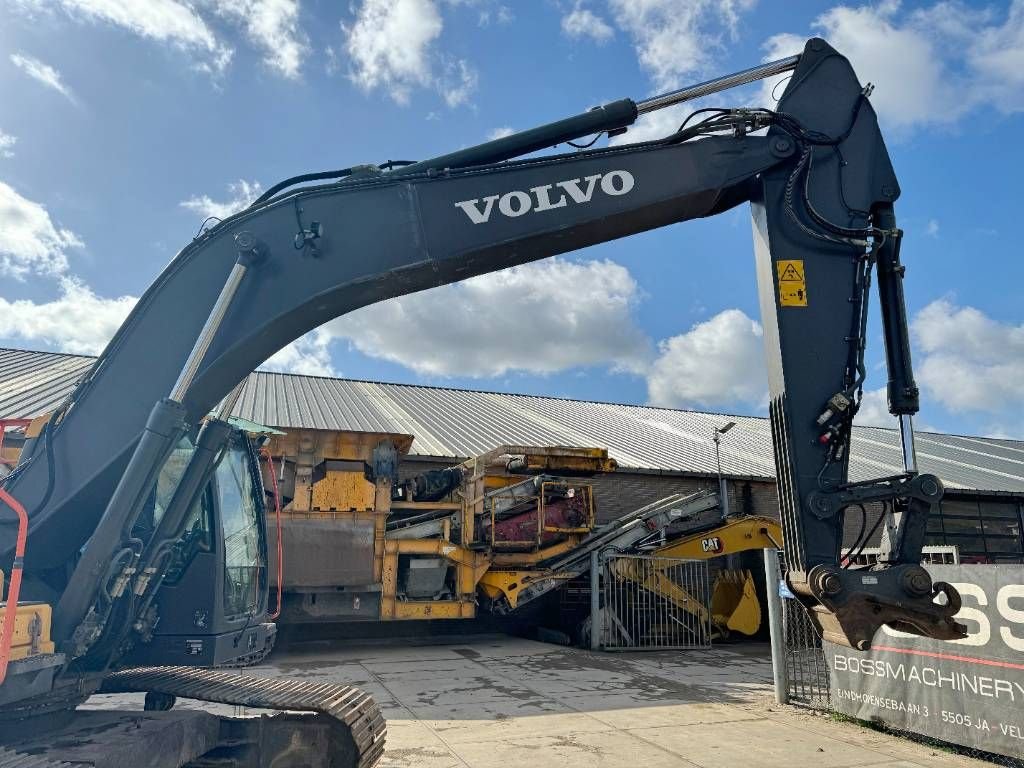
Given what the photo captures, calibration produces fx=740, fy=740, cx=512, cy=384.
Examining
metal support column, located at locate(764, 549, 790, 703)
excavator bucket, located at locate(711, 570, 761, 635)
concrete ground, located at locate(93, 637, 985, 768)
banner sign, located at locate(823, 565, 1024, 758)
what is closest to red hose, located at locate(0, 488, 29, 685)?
concrete ground, located at locate(93, 637, 985, 768)

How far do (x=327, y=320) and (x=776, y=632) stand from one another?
668 centimetres

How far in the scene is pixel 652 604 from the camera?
13852mm

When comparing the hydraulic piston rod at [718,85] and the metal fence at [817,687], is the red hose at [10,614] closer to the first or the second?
the hydraulic piston rod at [718,85]

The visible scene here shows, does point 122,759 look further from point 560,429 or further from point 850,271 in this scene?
point 560,429

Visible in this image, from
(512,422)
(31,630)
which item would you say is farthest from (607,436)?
(31,630)

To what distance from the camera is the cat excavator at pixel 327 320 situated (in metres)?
3.74

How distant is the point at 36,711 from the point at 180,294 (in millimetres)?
2265

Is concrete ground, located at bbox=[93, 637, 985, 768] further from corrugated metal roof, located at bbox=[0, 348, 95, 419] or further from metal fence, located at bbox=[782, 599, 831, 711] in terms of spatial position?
corrugated metal roof, located at bbox=[0, 348, 95, 419]

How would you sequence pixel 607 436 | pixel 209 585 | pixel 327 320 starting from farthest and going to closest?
pixel 607 436
pixel 209 585
pixel 327 320

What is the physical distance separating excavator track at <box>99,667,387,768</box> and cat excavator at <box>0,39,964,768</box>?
23 mm

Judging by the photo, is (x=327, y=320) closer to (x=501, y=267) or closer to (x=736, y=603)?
(x=501, y=267)

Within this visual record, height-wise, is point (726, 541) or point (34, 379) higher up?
point (34, 379)

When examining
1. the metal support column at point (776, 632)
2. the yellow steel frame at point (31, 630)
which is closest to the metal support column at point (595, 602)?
the metal support column at point (776, 632)

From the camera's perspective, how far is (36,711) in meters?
3.70
